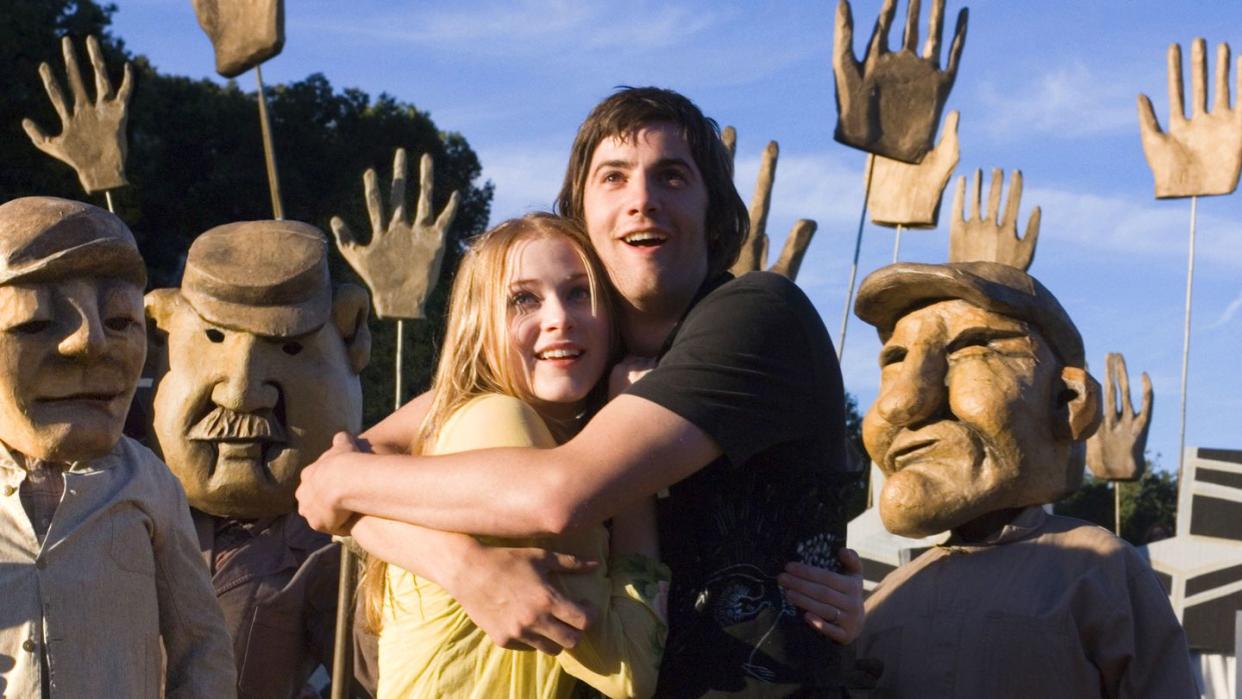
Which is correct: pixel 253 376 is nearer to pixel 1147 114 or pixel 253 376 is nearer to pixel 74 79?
pixel 74 79

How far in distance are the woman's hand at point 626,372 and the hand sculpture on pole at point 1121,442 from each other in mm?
7852

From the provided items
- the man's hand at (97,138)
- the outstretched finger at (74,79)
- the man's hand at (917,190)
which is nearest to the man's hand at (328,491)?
the man's hand at (97,138)

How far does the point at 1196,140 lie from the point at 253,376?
5847mm

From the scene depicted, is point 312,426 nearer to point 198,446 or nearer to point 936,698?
point 198,446

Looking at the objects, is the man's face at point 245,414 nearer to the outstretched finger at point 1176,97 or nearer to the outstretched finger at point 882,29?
the outstretched finger at point 882,29

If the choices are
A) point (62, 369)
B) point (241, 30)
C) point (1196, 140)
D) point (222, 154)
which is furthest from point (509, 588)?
point (222, 154)

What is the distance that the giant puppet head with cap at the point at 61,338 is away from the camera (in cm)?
348

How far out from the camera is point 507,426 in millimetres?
2326

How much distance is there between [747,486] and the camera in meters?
2.33

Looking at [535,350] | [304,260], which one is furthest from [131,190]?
[535,350]

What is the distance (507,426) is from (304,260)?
3.13 m

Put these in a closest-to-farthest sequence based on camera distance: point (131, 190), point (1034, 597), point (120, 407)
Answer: point (120, 407) → point (1034, 597) → point (131, 190)

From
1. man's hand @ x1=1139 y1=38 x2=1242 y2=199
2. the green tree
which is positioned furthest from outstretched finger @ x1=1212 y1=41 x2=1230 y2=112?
the green tree

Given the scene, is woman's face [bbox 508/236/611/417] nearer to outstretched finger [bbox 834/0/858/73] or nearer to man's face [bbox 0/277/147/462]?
man's face [bbox 0/277/147/462]
